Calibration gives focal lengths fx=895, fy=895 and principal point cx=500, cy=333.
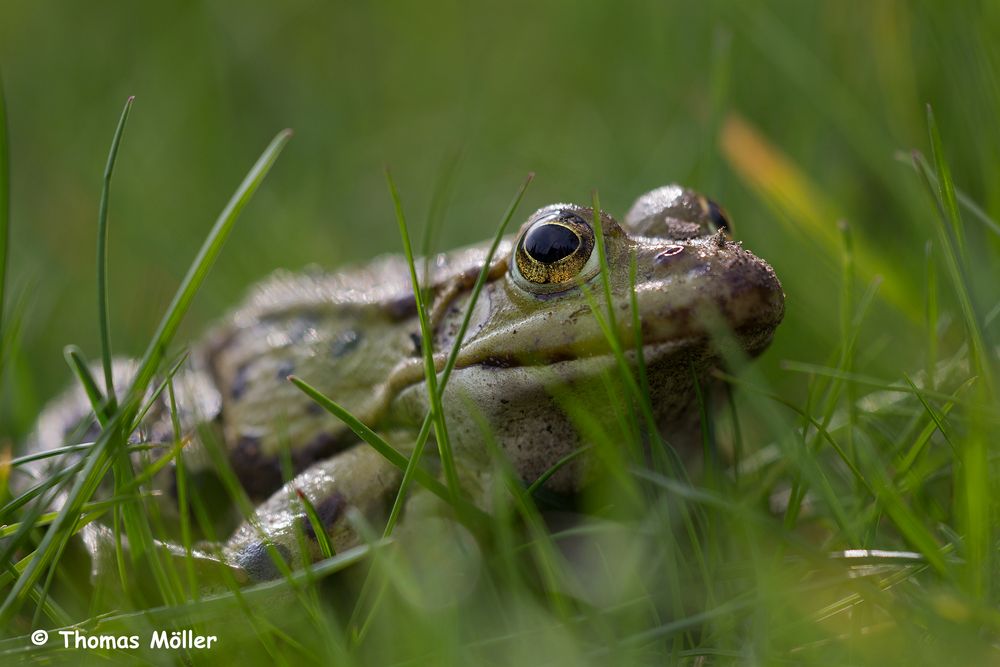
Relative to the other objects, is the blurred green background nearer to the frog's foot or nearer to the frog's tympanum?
the frog's tympanum

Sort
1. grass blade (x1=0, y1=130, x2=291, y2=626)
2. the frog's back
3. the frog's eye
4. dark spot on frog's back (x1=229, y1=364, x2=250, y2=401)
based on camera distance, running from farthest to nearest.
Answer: dark spot on frog's back (x1=229, y1=364, x2=250, y2=401) → the frog's back → the frog's eye → grass blade (x1=0, y1=130, x2=291, y2=626)

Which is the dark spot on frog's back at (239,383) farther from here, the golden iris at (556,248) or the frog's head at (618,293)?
the golden iris at (556,248)

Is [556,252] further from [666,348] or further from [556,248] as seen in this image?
[666,348]

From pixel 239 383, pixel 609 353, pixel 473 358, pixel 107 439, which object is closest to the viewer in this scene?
pixel 107 439

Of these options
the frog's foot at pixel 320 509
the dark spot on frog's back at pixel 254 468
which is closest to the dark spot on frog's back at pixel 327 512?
the frog's foot at pixel 320 509

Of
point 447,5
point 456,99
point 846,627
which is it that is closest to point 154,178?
point 456,99

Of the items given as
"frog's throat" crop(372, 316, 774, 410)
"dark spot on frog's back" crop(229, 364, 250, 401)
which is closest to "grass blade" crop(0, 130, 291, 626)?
"frog's throat" crop(372, 316, 774, 410)

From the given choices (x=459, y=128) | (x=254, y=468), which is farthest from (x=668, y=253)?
(x=459, y=128)
